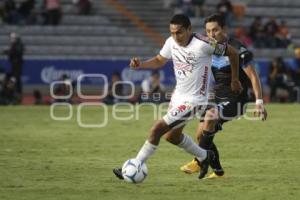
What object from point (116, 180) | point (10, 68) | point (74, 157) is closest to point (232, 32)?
point (10, 68)

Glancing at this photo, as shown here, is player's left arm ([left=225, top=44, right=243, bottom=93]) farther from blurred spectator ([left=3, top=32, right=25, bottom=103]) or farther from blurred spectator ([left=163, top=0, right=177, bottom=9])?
blurred spectator ([left=163, top=0, right=177, bottom=9])

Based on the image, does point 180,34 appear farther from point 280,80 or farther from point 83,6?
point 83,6

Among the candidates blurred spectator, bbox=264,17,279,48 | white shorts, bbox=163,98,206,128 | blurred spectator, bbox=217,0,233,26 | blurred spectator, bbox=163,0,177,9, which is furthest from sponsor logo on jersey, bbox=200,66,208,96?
blurred spectator, bbox=163,0,177,9

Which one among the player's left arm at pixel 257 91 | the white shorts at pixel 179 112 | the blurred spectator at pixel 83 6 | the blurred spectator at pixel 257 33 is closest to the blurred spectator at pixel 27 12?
the blurred spectator at pixel 83 6

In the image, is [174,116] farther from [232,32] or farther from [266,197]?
[232,32]

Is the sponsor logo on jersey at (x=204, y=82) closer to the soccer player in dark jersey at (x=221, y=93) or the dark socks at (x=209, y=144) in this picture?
the soccer player in dark jersey at (x=221, y=93)

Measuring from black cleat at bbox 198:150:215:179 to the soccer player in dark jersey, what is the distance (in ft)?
0.52

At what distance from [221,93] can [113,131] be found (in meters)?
7.39

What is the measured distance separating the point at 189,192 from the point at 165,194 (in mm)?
345

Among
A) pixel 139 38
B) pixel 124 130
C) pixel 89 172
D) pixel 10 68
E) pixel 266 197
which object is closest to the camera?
pixel 266 197

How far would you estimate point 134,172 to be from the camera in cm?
1070

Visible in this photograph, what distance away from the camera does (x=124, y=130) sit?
19.2 meters

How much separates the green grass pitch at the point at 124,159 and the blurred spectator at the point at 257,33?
36.1ft

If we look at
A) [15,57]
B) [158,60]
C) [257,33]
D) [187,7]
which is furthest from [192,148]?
[187,7]
